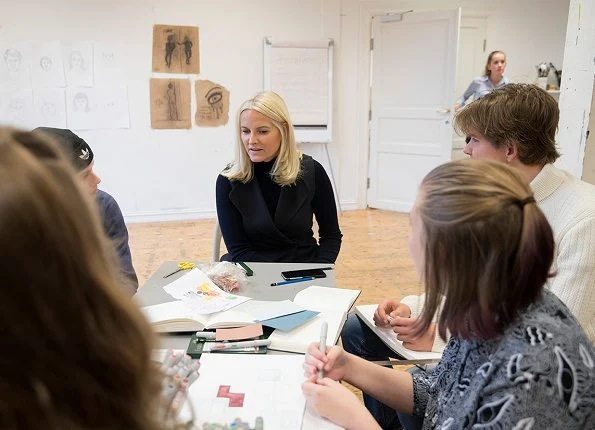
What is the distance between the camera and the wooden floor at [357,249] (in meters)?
3.32

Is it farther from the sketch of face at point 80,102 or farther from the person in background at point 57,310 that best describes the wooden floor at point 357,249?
the person in background at point 57,310

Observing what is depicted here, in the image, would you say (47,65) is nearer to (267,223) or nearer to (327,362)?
(267,223)

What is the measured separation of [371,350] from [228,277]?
52 centimetres

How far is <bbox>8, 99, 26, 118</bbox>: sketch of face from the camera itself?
436cm

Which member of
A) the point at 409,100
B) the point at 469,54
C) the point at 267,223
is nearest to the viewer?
the point at 267,223

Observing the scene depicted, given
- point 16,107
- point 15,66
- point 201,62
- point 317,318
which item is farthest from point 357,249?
point 15,66

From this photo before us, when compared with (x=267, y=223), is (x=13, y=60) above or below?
above

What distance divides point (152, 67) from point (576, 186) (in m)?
3.99

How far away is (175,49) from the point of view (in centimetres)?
456

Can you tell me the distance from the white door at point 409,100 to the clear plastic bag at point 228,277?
355 centimetres

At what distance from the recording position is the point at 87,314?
1.57ft

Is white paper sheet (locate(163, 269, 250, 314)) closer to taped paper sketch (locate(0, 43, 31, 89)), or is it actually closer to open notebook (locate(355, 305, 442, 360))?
open notebook (locate(355, 305, 442, 360))

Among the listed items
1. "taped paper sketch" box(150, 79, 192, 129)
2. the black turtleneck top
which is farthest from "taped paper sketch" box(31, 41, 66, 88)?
the black turtleneck top

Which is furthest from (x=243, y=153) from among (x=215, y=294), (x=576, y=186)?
(x=576, y=186)
